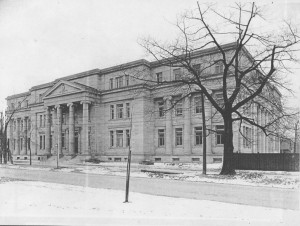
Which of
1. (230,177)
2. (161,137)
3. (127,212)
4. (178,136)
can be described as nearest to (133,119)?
(161,137)

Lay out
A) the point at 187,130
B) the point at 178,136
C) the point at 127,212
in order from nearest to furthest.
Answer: the point at 127,212 < the point at 187,130 < the point at 178,136

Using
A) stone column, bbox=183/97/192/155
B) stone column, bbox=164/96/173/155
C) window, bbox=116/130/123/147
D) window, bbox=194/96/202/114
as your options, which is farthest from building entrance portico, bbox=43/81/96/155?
window, bbox=194/96/202/114

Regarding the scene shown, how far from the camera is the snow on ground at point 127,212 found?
7.40 metres

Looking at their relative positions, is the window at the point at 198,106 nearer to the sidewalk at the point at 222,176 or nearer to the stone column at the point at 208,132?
the stone column at the point at 208,132

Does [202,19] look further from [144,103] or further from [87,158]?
[87,158]

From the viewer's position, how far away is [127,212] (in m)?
8.43

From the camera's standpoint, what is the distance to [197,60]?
37.4 metres

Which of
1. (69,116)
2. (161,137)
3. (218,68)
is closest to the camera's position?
(218,68)

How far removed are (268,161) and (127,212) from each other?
21.0 metres

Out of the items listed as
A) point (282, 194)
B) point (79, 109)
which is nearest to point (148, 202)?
point (282, 194)

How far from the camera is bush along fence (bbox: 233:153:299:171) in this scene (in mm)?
25297

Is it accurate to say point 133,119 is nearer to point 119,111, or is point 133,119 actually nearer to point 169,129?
point 119,111

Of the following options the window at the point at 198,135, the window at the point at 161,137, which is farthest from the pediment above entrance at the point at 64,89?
the window at the point at 198,135

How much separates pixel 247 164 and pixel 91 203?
20597mm
